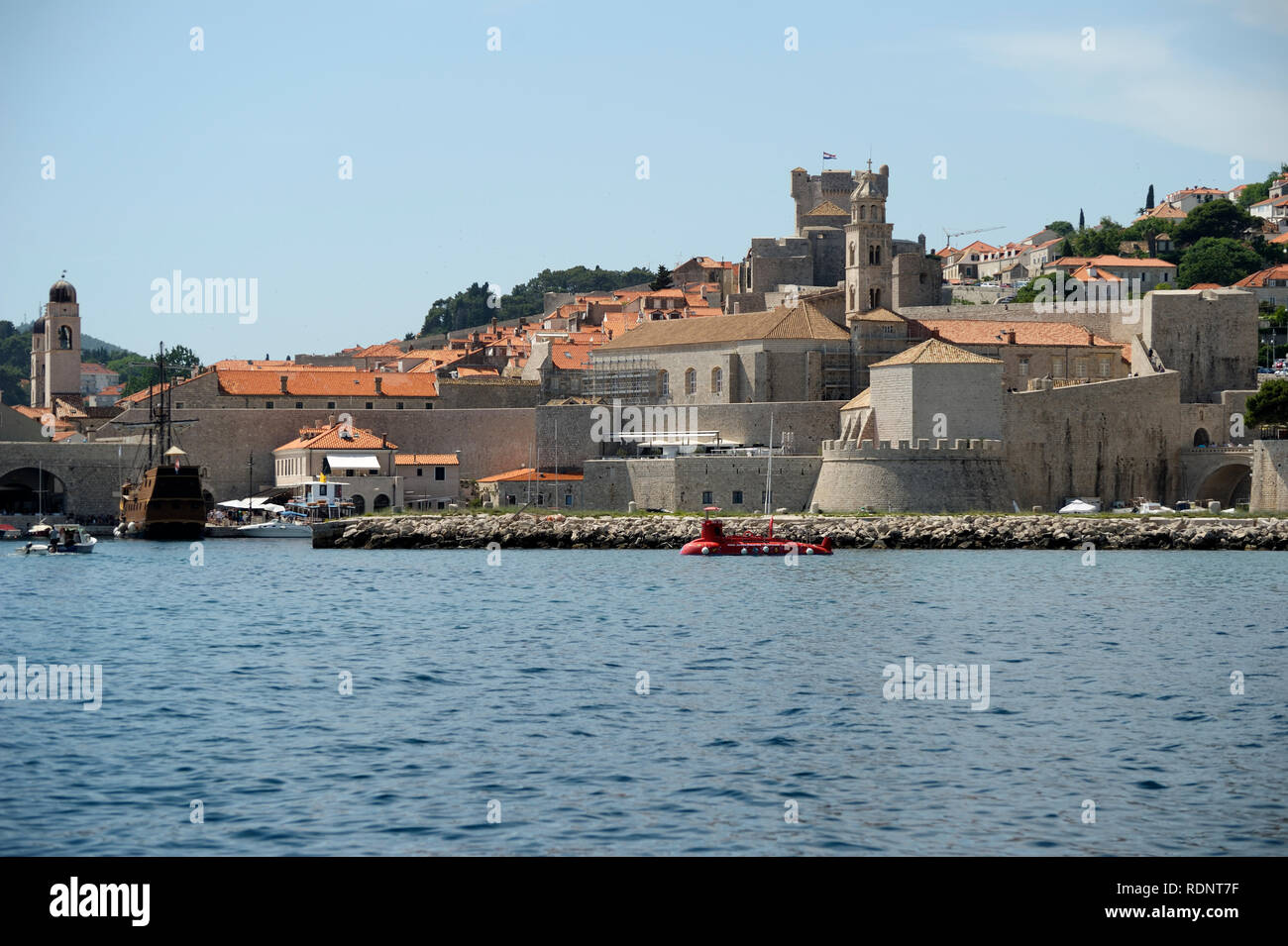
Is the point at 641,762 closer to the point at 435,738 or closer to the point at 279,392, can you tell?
the point at 435,738

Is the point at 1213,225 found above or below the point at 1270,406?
above

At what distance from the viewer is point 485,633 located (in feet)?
75.0

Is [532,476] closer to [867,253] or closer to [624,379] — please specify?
[624,379]

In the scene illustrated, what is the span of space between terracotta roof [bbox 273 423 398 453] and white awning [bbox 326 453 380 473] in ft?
1.15

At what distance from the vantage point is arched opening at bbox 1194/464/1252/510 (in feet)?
159

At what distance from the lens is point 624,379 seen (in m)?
56.6

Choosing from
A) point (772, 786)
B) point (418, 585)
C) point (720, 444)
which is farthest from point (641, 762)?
point (720, 444)

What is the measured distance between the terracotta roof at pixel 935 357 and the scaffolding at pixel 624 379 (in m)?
11.3

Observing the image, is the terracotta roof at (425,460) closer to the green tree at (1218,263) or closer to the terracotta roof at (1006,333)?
the terracotta roof at (1006,333)

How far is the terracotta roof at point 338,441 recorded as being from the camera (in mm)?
54094

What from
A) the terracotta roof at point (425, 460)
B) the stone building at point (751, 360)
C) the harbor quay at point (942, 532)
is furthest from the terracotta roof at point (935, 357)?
the terracotta roof at point (425, 460)

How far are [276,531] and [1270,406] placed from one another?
3160 centimetres

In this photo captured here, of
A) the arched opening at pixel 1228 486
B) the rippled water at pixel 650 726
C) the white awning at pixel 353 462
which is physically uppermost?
the white awning at pixel 353 462

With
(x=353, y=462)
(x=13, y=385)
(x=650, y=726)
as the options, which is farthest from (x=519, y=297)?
(x=650, y=726)
